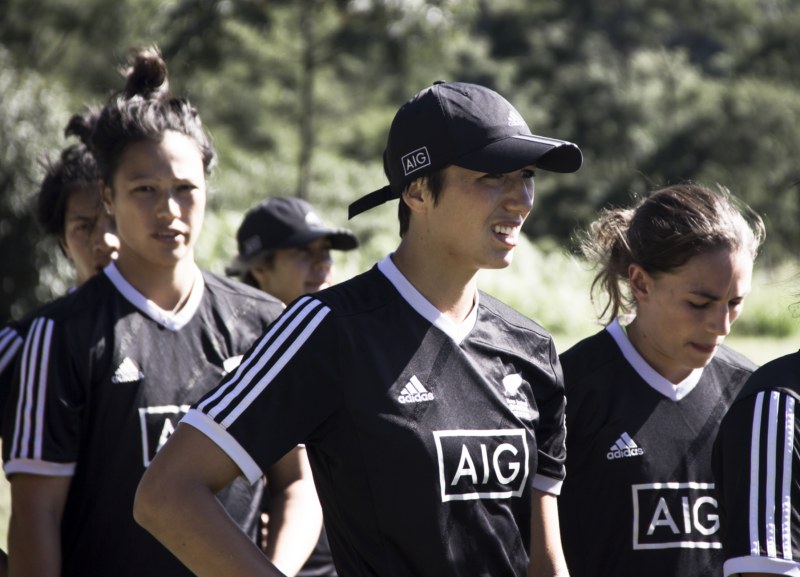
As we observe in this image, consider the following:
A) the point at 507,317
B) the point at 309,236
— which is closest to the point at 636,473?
the point at 507,317

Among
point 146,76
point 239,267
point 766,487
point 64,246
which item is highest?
point 146,76

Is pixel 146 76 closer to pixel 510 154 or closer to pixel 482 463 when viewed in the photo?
pixel 510 154

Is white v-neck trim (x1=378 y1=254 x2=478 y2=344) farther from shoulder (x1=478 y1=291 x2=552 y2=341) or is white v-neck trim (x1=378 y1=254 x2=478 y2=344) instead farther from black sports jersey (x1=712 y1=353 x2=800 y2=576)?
black sports jersey (x1=712 y1=353 x2=800 y2=576)

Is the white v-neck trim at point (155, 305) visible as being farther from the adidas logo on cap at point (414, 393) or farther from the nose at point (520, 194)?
the nose at point (520, 194)

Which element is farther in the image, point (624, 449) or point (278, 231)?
point (278, 231)

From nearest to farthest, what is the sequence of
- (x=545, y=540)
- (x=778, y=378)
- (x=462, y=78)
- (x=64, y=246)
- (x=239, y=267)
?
1. (x=778, y=378)
2. (x=545, y=540)
3. (x=64, y=246)
4. (x=239, y=267)
5. (x=462, y=78)

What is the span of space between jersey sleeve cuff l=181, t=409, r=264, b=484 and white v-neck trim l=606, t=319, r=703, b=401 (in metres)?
1.55

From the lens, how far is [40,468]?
307 cm

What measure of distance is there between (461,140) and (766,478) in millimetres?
1024

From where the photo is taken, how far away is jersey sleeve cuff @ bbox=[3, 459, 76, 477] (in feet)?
10.1

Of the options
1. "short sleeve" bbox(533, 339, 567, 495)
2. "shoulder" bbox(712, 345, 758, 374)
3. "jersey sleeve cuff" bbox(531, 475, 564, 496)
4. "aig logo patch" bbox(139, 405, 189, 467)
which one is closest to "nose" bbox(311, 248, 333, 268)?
"aig logo patch" bbox(139, 405, 189, 467)

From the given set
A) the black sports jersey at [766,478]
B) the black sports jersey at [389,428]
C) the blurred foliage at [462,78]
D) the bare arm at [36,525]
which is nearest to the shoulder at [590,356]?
the black sports jersey at [389,428]

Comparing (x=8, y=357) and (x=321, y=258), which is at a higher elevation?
(x=321, y=258)

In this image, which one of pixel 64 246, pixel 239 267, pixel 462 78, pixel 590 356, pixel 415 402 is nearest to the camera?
pixel 415 402
